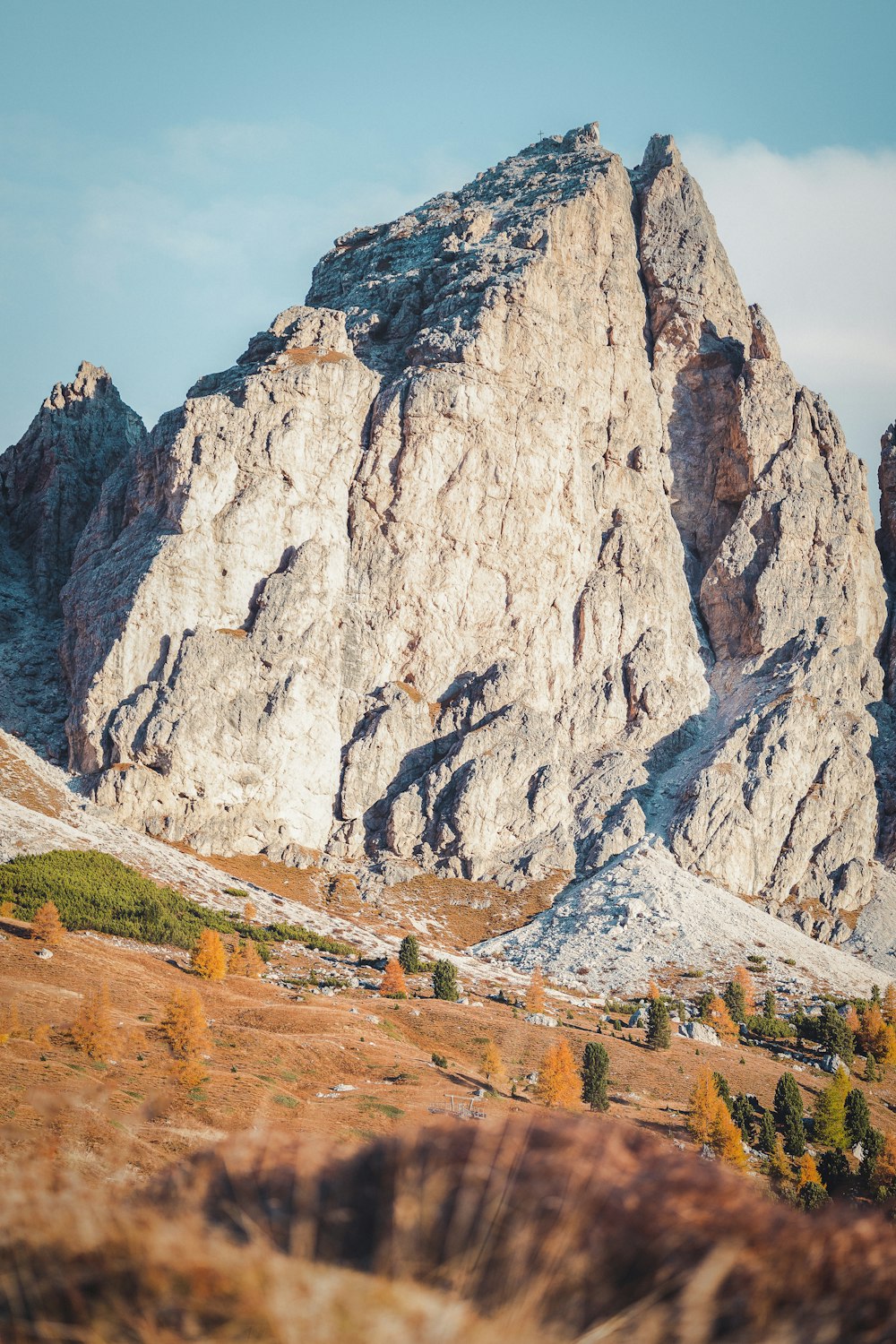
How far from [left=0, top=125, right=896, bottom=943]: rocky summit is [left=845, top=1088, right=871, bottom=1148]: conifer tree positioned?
48.2 metres

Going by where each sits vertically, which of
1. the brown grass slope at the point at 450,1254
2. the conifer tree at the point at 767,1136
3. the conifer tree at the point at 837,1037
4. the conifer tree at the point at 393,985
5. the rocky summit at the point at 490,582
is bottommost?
the conifer tree at the point at 393,985

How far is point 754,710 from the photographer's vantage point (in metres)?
99.9

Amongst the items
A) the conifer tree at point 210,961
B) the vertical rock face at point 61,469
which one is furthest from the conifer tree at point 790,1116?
the vertical rock face at point 61,469

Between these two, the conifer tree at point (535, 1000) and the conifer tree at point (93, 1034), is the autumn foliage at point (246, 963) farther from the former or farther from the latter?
the conifer tree at point (93, 1034)

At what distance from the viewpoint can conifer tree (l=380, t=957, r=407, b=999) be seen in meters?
50.4

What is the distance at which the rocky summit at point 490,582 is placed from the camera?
86188 mm

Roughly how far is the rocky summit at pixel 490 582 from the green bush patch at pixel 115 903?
19.7 metres

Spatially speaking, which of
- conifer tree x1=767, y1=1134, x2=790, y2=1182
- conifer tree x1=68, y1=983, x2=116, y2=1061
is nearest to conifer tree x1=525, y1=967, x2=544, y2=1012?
conifer tree x1=767, y1=1134, x2=790, y2=1182

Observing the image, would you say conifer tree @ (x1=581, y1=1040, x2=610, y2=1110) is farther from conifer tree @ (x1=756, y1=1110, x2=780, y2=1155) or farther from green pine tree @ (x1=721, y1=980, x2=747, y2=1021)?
green pine tree @ (x1=721, y1=980, x2=747, y2=1021)

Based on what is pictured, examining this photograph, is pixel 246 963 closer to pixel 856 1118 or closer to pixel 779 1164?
pixel 779 1164

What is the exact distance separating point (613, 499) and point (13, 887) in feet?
284

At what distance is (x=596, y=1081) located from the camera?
35.2 meters

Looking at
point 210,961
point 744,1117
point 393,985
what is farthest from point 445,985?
point 744,1117

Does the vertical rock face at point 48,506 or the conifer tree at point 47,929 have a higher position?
the vertical rock face at point 48,506
